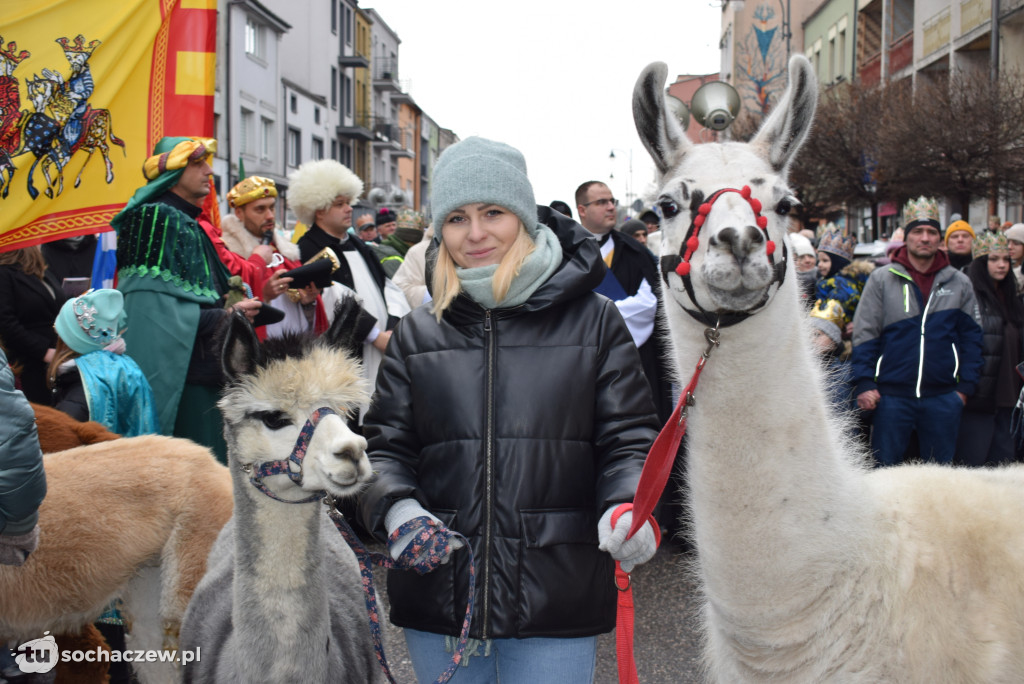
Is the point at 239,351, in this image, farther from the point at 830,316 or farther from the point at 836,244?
the point at 836,244

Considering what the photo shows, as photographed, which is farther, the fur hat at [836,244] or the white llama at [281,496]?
the fur hat at [836,244]

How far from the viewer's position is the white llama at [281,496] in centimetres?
241

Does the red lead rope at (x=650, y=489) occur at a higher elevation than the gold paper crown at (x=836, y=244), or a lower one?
lower

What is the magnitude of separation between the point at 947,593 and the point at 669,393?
3931 mm

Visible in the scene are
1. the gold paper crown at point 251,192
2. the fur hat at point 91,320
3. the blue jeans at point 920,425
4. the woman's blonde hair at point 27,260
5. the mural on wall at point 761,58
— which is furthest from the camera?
the mural on wall at point 761,58

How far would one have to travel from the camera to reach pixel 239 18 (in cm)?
3014

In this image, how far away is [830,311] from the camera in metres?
Answer: 6.53

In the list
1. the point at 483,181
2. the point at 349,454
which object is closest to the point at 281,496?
the point at 349,454

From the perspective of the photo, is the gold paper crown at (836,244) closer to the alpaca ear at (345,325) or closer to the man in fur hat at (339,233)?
the man in fur hat at (339,233)

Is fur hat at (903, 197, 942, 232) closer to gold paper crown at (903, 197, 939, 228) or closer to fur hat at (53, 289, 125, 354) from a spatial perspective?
gold paper crown at (903, 197, 939, 228)

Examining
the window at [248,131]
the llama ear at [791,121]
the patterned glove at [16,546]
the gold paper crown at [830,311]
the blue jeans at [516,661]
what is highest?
the window at [248,131]

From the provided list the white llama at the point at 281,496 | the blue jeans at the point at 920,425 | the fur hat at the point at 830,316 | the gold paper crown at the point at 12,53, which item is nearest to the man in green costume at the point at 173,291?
the gold paper crown at the point at 12,53

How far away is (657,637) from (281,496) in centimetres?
282

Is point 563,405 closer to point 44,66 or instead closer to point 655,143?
point 655,143
